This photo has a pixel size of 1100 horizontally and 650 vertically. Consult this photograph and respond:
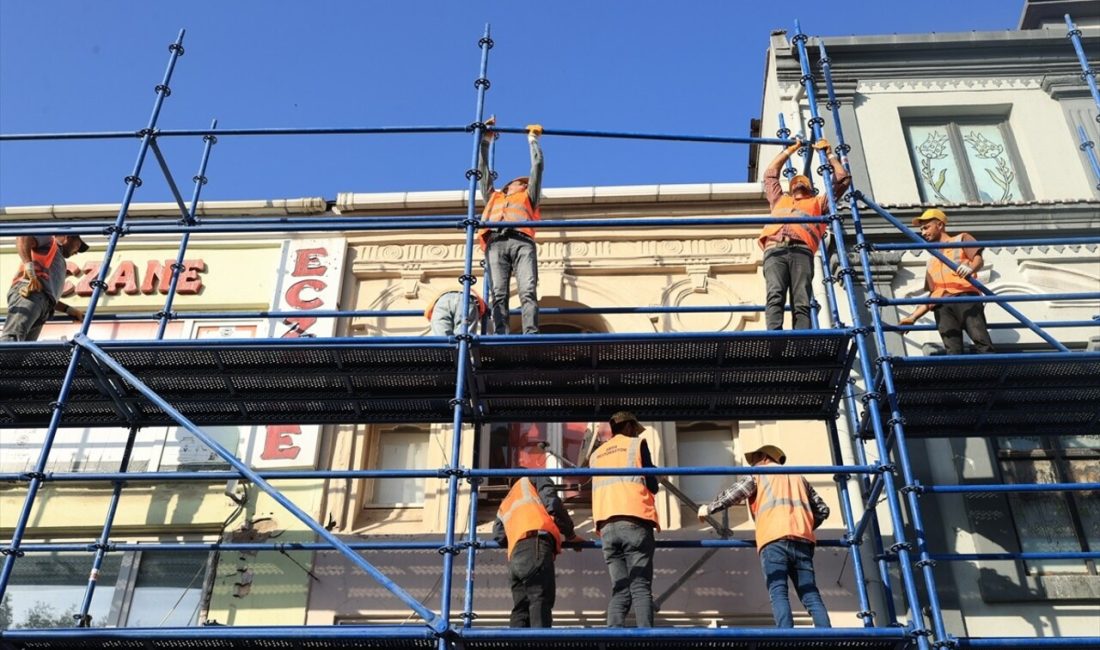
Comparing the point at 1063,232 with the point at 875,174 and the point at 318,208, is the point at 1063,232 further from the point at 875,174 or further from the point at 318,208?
the point at 318,208

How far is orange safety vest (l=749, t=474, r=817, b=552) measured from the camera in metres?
8.18

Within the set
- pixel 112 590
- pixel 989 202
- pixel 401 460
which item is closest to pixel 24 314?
pixel 112 590

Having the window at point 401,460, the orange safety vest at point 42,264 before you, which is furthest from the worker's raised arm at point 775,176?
the orange safety vest at point 42,264

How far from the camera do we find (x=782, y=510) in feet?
27.1

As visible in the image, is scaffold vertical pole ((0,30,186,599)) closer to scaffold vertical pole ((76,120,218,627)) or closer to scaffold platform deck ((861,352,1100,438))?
scaffold vertical pole ((76,120,218,627))

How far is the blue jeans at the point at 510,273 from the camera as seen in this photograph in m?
9.54

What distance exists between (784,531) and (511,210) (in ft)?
13.0

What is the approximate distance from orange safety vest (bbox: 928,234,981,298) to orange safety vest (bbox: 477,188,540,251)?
12.5ft

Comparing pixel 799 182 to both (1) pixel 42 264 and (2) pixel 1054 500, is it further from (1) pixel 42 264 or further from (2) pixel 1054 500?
(1) pixel 42 264

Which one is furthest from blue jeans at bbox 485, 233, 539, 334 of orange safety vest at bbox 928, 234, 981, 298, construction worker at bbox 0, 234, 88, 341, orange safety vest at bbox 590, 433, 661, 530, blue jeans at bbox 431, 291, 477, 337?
construction worker at bbox 0, 234, 88, 341

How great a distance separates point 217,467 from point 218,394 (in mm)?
1938

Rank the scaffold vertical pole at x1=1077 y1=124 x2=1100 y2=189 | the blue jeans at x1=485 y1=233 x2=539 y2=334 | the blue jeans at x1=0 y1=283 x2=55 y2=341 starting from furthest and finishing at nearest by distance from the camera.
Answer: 1. the scaffold vertical pole at x1=1077 y1=124 x2=1100 y2=189
2. the blue jeans at x1=0 y1=283 x2=55 y2=341
3. the blue jeans at x1=485 y1=233 x2=539 y2=334

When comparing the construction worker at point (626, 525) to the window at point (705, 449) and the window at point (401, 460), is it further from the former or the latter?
the window at point (401, 460)

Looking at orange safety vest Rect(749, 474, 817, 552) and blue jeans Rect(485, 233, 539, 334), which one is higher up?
blue jeans Rect(485, 233, 539, 334)
